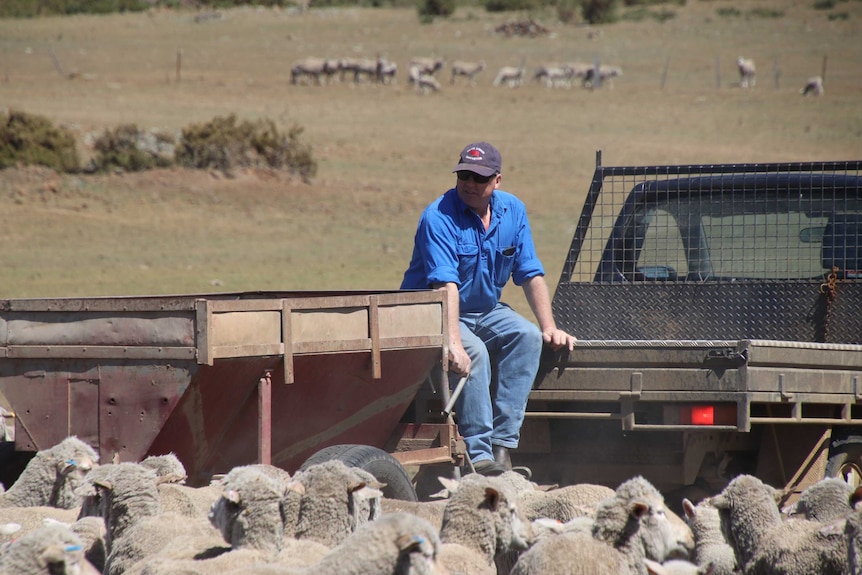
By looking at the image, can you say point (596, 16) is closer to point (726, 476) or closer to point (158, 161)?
point (158, 161)

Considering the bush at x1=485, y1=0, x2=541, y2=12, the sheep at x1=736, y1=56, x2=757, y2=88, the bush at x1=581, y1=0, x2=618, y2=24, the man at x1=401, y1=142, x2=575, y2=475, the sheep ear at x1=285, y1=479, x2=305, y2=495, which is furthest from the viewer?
the bush at x1=485, y1=0, x2=541, y2=12

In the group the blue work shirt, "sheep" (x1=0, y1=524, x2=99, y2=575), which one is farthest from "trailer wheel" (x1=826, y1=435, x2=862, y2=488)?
"sheep" (x1=0, y1=524, x2=99, y2=575)

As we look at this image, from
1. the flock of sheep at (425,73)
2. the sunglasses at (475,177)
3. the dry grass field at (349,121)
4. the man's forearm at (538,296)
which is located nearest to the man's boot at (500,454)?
the man's forearm at (538,296)

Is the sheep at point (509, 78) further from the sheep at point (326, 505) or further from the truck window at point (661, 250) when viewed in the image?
the sheep at point (326, 505)

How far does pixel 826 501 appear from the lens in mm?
5539

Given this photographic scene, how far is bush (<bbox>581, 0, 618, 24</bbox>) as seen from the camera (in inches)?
2557

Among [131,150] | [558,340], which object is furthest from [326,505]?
[131,150]

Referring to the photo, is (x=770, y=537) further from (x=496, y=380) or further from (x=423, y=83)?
(x=423, y=83)

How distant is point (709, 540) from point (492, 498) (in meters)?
1.32

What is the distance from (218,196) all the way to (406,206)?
370 cm

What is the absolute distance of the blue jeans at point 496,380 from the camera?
657 centimetres

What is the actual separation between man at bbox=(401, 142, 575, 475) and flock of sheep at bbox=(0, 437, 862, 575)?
2.64ft

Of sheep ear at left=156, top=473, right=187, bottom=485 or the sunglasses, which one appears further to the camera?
the sunglasses

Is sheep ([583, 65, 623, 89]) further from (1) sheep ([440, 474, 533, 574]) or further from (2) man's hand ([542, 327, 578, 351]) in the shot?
(1) sheep ([440, 474, 533, 574])
